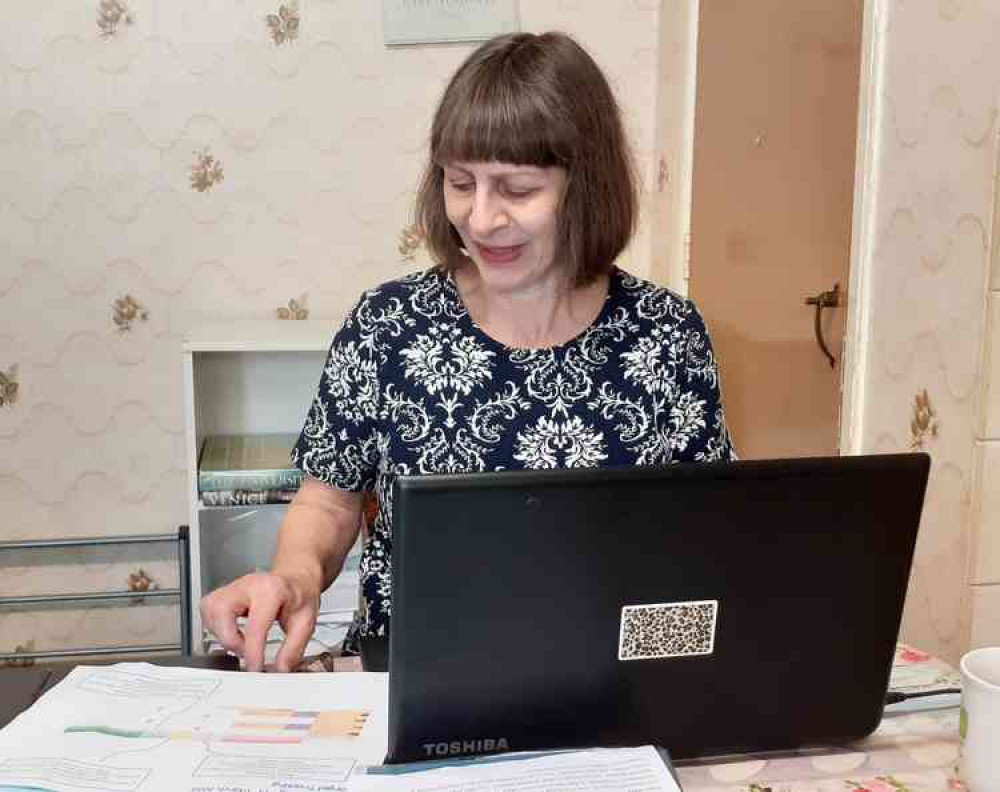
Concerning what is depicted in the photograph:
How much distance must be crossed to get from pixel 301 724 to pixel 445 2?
1.62m

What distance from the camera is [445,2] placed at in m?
2.04

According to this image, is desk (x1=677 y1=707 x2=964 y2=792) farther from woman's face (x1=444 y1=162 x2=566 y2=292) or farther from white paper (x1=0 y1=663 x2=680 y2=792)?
woman's face (x1=444 y1=162 x2=566 y2=292)

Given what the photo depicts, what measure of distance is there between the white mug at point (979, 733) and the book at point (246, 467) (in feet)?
3.97

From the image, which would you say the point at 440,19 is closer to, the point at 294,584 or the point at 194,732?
the point at 294,584

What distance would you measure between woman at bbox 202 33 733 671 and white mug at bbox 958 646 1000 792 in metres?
0.53

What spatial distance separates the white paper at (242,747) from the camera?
0.68 m

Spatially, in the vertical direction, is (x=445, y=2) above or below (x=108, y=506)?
above

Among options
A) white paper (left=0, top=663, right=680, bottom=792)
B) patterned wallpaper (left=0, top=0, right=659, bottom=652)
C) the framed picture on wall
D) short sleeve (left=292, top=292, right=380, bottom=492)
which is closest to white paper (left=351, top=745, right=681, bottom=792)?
white paper (left=0, top=663, right=680, bottom=792)

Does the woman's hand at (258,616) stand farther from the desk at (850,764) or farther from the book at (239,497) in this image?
the book at (239,497)

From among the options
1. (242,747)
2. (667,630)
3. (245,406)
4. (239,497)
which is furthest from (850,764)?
(245,406)

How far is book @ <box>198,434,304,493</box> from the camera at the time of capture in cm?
184

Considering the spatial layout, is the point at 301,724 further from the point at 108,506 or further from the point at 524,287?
the point at 108,506

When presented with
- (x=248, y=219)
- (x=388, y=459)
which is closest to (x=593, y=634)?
(x=388, y=459)

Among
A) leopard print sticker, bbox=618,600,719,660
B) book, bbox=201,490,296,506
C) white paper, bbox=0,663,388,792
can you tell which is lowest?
book, bbox=201,490,296,506
